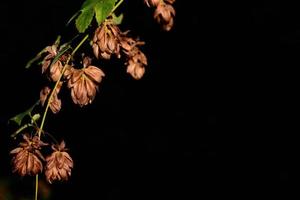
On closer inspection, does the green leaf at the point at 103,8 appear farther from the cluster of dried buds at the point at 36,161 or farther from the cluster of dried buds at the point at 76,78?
the cluster of dried buds at the point at 36,161

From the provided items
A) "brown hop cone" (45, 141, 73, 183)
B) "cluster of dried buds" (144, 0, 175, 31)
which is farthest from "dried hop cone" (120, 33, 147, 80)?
"brown hop cone" (45, 141, 73, 183)

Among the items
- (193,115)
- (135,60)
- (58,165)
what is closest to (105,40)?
(135,60)

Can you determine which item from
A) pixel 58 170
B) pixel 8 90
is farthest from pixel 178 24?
pixel 58 170

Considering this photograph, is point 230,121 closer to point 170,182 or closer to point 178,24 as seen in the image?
point 170,182

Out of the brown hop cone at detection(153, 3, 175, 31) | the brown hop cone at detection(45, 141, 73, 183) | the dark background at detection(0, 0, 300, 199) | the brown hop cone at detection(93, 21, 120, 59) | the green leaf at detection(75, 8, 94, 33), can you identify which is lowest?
the dark background at detection(0, 0, 300, 199)

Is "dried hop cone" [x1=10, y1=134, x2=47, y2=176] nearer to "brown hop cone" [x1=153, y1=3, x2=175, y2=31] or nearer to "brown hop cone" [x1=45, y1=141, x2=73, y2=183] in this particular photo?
"brown hop cone" [x1=45, y1=141, x2=73, y2=183]

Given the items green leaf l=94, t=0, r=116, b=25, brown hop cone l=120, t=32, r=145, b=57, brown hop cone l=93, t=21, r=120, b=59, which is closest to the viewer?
green leaf l=94, t=0, r=116, b=25

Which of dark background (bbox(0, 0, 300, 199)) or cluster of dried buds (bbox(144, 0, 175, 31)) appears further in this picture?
dark background (bbox(0, 0, 300, 199))
